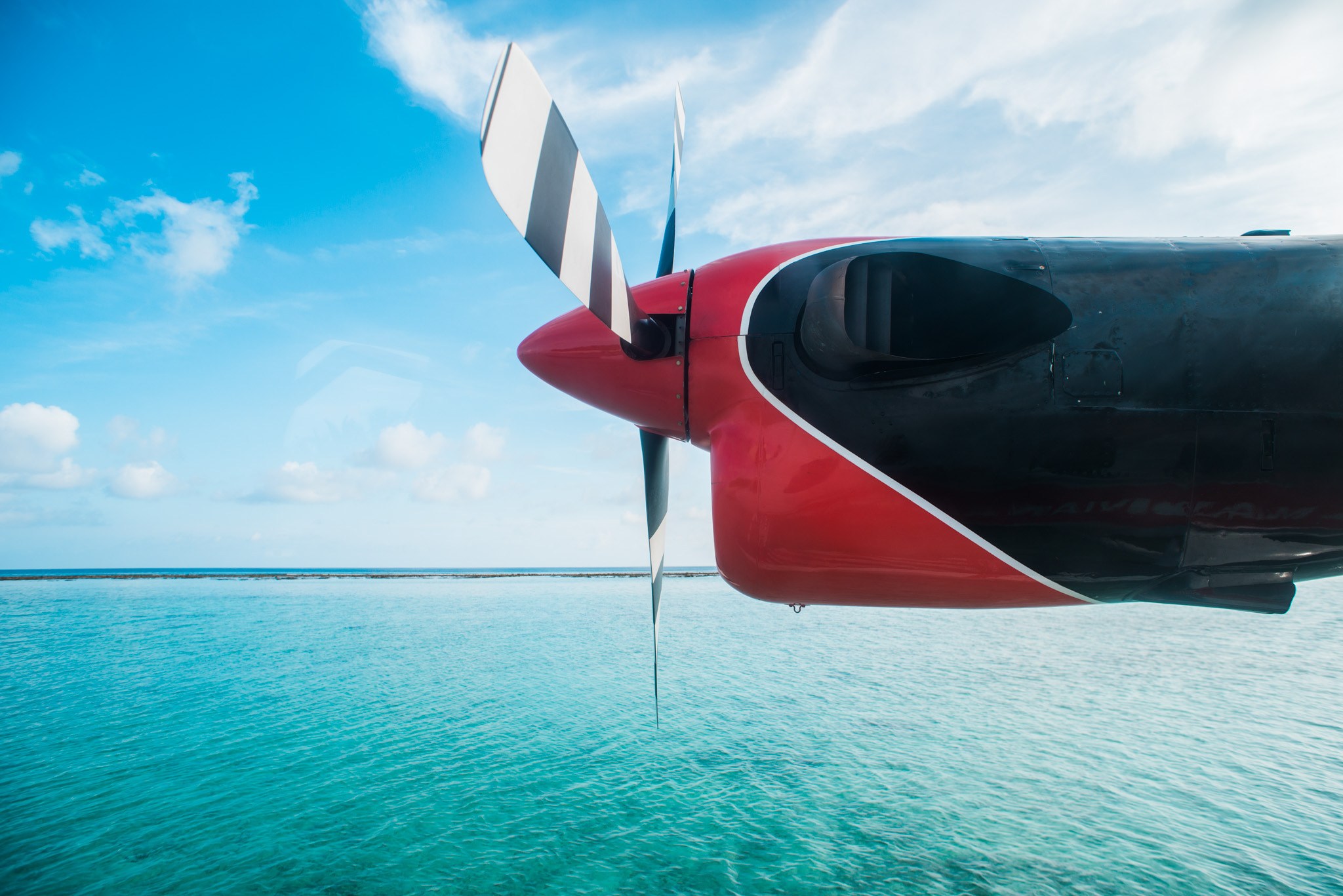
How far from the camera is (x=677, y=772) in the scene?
9570 mm

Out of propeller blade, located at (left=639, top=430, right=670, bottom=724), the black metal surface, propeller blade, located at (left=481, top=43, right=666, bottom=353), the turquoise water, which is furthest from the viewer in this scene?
the turquoise water

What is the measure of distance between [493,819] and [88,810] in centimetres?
684

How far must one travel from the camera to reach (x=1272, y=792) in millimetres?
8609

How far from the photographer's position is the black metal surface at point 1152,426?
2.79 m

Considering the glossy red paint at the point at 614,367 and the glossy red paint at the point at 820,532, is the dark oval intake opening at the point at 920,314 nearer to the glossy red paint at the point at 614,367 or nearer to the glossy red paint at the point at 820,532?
the glossy red paint at the point at 820,532

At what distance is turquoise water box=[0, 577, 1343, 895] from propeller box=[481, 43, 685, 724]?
22.6 ft

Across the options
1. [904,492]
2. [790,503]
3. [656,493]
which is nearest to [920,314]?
[904,492]

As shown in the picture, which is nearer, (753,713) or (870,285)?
(870,285)

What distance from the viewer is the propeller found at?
7.44ft

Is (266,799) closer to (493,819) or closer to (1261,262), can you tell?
(493,819)

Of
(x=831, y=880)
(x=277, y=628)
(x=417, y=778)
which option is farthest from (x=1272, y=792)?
(x=277, y=628)

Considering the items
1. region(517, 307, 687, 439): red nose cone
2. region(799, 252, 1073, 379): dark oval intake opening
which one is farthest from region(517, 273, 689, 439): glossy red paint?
region(799, 252, 1073, 379): dark oval intake opening

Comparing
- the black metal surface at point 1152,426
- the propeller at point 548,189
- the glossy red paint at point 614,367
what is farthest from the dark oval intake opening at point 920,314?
the propeller at point 548,189

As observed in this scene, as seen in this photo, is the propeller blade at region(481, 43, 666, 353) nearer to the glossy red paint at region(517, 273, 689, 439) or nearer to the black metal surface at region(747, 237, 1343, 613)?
the glossy red paint at region(517, 273, 689, 439)
